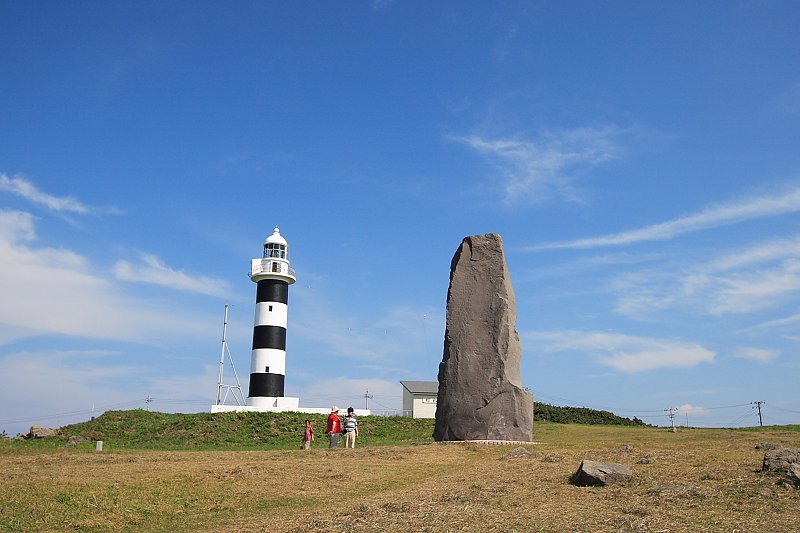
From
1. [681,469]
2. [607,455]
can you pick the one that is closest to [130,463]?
[607,455]

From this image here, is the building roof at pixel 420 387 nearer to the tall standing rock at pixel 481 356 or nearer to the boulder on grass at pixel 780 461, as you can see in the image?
the tall standing rock at pixel 481 356

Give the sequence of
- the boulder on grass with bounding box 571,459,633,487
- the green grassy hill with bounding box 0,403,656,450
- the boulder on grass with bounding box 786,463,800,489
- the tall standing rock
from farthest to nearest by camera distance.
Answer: the green grassy hill with bounding box 0,403,656,450 < the tall standing rock < the boulder on grass with bounding box 571,459,633,487 < the boulder on grass with bounding box 786,463,800,489

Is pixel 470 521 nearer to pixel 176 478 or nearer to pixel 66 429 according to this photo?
pixel 176 478

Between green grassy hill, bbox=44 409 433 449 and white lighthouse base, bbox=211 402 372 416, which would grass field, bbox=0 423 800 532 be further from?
white lighthouse base, bbox=211 402 372 416

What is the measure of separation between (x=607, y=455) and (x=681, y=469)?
3.15 meters

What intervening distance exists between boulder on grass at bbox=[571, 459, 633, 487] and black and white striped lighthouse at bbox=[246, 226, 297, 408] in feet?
105

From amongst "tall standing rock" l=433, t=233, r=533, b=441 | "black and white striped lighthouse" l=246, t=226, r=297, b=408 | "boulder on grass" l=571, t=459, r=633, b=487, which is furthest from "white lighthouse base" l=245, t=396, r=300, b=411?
"boulder on grass" l=571, t=459, r=633, b=487

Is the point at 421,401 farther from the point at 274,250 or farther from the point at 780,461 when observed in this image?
the point at 780,461

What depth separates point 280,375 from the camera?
1623 inches

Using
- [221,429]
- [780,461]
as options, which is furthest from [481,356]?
[221,429]

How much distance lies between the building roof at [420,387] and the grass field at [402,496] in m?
32.1

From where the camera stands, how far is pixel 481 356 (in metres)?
20.6

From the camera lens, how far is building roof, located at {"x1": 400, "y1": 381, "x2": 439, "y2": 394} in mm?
47688

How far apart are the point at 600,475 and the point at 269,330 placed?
3266cm
